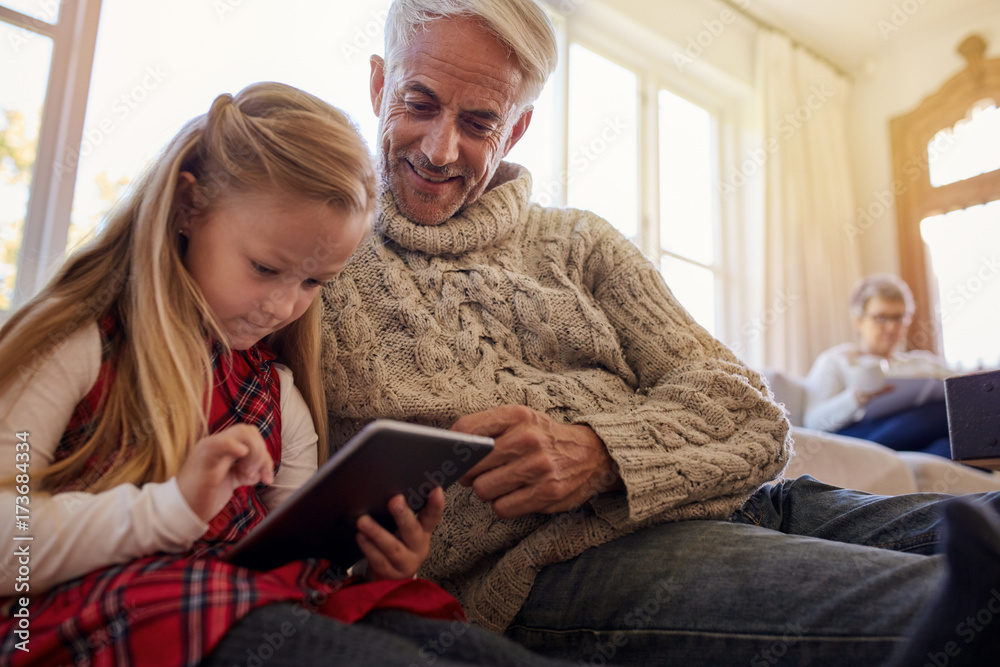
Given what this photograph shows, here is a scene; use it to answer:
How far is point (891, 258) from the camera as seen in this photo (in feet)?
15.6

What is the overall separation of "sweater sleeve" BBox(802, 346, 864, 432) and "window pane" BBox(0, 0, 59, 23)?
9.97ft

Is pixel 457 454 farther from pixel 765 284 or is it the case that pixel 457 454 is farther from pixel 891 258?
pixel 891 258

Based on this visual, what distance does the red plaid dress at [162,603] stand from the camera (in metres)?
0.59

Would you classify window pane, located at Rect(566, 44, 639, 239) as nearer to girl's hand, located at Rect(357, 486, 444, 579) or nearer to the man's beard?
the man's beard

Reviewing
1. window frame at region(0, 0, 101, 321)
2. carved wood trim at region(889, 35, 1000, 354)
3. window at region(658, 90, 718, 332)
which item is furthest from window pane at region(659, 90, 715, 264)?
window frame at region(0, 0, 101, 321)

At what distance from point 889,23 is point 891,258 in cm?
141

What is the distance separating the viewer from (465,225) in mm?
1292

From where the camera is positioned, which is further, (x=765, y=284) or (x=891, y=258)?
(x=891, y=258)

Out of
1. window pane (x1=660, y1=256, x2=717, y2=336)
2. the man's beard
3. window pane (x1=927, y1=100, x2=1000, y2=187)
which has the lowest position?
the man's beard

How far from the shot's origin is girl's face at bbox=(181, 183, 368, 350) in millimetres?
871

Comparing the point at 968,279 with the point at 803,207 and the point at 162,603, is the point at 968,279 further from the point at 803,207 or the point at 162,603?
the point at 162,603

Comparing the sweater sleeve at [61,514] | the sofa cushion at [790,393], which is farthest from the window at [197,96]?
the sofa cushion at [790,393]

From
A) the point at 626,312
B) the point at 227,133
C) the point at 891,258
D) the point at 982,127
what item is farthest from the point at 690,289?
the point at 227,133

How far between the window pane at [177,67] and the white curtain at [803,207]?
2704mm
